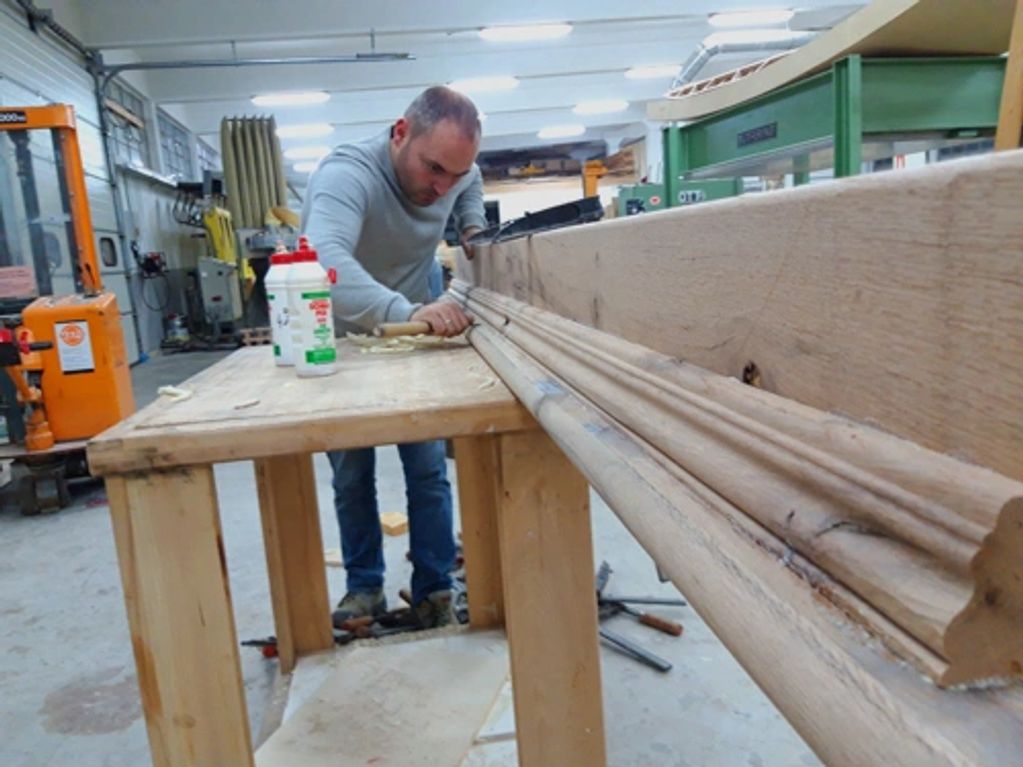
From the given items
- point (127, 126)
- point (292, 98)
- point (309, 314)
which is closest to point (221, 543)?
point (309, 314)

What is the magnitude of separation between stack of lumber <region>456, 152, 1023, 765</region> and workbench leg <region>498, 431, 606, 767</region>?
12.3 inches

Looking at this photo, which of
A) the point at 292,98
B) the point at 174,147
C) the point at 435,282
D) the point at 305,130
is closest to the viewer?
the point at 435,282

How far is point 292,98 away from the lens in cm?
910

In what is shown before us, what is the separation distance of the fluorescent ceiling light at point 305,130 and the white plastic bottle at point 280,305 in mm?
9671

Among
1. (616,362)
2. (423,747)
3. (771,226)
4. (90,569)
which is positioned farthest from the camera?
(90,569)

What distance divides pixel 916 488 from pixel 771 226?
9.4 inches

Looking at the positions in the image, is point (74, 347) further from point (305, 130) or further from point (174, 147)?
point (305, 130)

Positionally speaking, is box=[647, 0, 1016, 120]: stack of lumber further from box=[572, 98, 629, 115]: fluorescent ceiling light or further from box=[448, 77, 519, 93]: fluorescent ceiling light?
box=[572, 98, 629, 115]: fluorescent ceiling light

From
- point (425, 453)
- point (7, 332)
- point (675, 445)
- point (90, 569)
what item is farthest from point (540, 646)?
point (7, 332)

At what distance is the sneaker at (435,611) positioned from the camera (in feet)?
6.15

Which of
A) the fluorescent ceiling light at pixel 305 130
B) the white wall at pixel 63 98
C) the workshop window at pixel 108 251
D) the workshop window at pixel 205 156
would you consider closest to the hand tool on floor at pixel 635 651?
the white wall at pixel 63 98

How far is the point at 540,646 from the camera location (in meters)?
0.99

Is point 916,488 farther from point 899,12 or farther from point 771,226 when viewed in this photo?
point 899,12

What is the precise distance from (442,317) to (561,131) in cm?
1198
